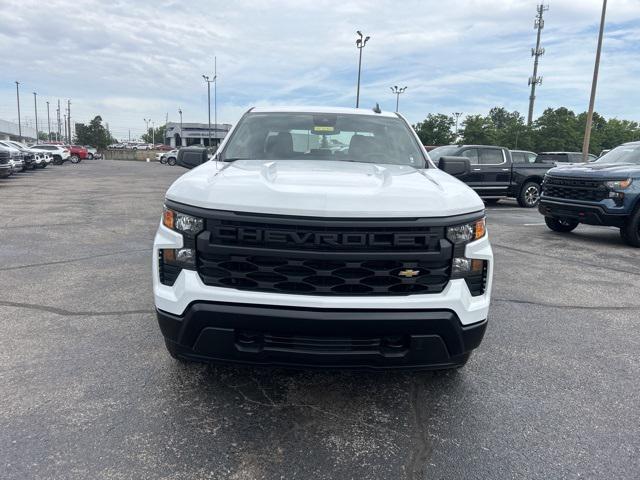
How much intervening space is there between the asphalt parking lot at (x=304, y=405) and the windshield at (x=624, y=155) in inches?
188

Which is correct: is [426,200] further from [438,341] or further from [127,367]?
[127,367]

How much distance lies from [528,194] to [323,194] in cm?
1338

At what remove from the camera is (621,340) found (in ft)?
12.9

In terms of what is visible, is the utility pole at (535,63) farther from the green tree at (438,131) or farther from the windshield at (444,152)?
the windshield at (444,152)

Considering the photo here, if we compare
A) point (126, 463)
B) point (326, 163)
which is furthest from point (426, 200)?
point (126, 463)

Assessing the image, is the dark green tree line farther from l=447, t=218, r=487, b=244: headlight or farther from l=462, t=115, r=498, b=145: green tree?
l=447, t=218, r=487, b=244: headlight

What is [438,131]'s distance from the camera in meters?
57.0

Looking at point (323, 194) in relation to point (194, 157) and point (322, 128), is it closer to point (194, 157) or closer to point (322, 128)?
point (322, 128)

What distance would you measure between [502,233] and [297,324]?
7910mm

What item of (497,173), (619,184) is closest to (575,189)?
(619,184)

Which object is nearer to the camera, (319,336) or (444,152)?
(319,336)

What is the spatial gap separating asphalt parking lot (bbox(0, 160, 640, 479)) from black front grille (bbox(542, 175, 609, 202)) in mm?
3591

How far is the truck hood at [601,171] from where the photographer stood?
7746 millimetres

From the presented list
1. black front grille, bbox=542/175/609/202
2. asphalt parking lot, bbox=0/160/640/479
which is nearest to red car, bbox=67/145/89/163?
black front grille, bbox=542/175/609/202
